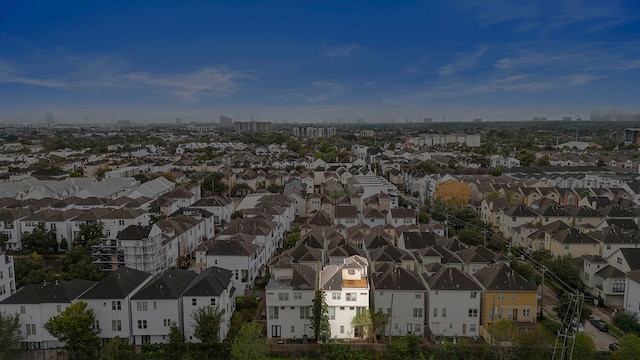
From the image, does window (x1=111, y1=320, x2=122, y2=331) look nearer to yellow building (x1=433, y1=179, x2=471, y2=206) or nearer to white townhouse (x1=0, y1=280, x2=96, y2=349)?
white townhouse (x1=0, y1=280, x2=96, y2=349)

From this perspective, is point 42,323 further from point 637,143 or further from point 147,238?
point 637,143

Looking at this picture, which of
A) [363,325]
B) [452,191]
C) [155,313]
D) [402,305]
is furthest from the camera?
[452,191]

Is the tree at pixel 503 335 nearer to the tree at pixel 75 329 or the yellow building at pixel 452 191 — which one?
the tree at pixel 75 329

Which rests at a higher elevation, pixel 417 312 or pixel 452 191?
pixel 452 191

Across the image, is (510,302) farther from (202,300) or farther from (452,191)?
(452,191)

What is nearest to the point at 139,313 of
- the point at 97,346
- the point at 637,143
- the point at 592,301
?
the point at 97,346

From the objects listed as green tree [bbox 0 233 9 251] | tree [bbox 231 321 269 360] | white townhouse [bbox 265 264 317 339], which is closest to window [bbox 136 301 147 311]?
tree [bbox 231 321 269 360]

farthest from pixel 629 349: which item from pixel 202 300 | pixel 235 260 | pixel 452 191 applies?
pixel 452 191
